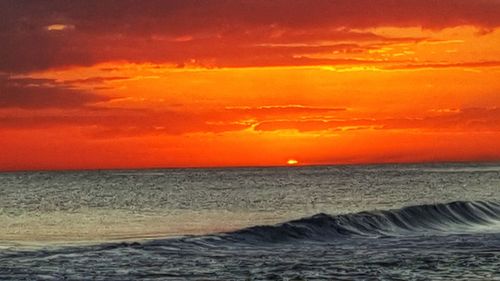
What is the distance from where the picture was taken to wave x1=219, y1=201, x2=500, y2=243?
35.9 metres

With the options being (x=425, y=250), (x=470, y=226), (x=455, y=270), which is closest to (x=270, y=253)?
(x=425, y=250)

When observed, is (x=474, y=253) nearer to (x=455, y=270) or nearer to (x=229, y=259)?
(x=455, y=270)

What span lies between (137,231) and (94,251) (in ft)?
38.1

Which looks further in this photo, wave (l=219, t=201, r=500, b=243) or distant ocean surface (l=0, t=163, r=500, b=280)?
wave (l=219, t=201, r=500, b=243)

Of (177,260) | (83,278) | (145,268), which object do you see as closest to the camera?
(83,278)

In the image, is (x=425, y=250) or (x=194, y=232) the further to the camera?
(x=194, y=232)

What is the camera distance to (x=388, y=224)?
41969 millimetres

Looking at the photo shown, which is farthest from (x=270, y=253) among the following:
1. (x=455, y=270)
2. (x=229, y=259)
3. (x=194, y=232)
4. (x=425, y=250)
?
(x=194, y=232)

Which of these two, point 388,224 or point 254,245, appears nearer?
point 254,245

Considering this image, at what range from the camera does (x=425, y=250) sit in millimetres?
28578

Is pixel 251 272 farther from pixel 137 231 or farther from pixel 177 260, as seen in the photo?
pixel 137 231

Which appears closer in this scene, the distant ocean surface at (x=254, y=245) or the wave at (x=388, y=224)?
A: the distant ocean surface at (x=254, y=245)

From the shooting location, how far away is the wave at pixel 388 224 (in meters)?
35.9

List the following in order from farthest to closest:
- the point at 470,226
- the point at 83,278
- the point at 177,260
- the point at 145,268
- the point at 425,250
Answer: the point at 470,226 < the point at 425,250 < the point at 177,260 < the point at 145,268 < the point at 83,278
